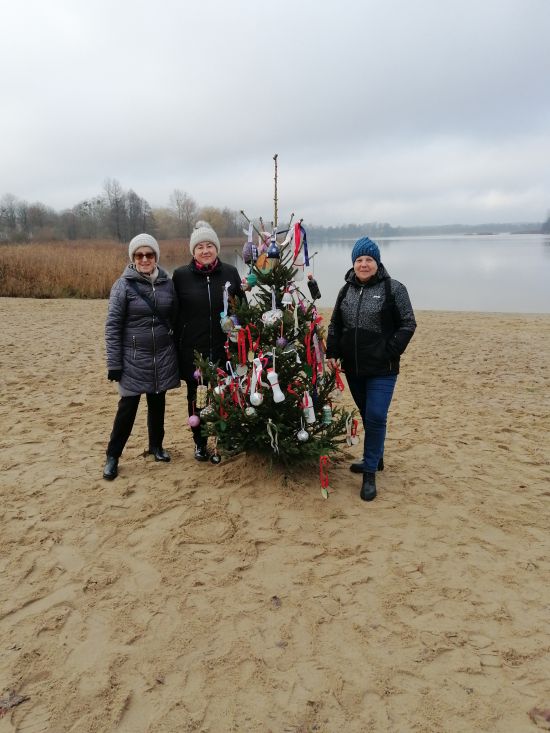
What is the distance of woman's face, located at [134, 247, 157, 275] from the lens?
3.73 meters

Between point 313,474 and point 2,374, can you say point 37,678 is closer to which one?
point 313,474

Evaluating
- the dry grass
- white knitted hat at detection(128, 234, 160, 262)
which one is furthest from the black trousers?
the dry grass

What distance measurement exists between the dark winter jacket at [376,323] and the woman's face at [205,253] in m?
1.05

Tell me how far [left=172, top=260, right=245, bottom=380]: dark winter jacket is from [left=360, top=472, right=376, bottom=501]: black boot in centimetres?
147

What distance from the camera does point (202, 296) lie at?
379 cm

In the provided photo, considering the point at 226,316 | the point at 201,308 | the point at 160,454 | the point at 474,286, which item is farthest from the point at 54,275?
the point at 474,286

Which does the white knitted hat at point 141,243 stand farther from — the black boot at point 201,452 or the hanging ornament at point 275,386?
the black boot at point 201,452

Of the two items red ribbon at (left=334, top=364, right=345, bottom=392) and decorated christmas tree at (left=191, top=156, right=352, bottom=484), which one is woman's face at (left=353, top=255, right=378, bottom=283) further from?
red ribbon at (left=334, top=364, right=345, bottom=392)

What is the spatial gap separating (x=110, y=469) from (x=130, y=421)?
16.8 inches

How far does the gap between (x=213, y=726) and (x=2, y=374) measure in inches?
259

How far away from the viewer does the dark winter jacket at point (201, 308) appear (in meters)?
3.81

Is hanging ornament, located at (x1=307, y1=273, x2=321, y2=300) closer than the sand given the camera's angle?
No

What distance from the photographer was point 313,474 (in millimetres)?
4012

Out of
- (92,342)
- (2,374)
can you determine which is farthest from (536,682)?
(92,342)
